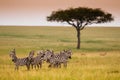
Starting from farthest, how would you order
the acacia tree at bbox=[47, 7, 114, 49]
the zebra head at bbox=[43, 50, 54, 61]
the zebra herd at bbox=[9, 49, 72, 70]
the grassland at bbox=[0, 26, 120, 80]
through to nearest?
the acacia tree at bbox=[47, 7, 114, 49], the zebra head at bbox=[43, 50, 54, 61], the zebra herd at bbox=[9, 49, 72, 70], the grassland at bbox=[0, 26, 120, 80]

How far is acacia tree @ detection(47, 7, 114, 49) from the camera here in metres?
71.1

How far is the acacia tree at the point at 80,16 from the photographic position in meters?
71.1

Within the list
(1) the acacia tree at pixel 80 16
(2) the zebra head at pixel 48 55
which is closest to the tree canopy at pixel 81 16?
(1) the acacia tree at pixel 80 16

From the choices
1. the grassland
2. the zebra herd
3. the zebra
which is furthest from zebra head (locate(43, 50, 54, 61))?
the grassland

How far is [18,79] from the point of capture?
16.5m

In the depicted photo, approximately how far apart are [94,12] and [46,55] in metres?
46.8

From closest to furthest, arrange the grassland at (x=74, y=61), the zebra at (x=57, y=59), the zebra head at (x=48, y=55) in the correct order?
the grassland at (x=74, y=61) < the zebra at (x=57, y=59) < the zebra head at (x=48, y=55)

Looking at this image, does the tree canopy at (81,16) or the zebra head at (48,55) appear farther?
the tree canopy at (81,16)

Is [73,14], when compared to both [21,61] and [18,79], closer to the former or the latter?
[21,61]

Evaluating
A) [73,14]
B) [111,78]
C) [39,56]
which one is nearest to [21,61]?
[39,56]

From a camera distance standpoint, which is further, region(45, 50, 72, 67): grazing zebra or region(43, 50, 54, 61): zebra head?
region(43, 50, 54, 61): zebra head

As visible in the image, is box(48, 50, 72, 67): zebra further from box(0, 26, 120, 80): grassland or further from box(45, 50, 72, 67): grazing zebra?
box(0, 26, 120, 80): grassland

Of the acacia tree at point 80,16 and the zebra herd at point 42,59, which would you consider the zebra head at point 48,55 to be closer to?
the zebra herd at point 42,59

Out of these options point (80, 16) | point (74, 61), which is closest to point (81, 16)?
point (80, 16)
